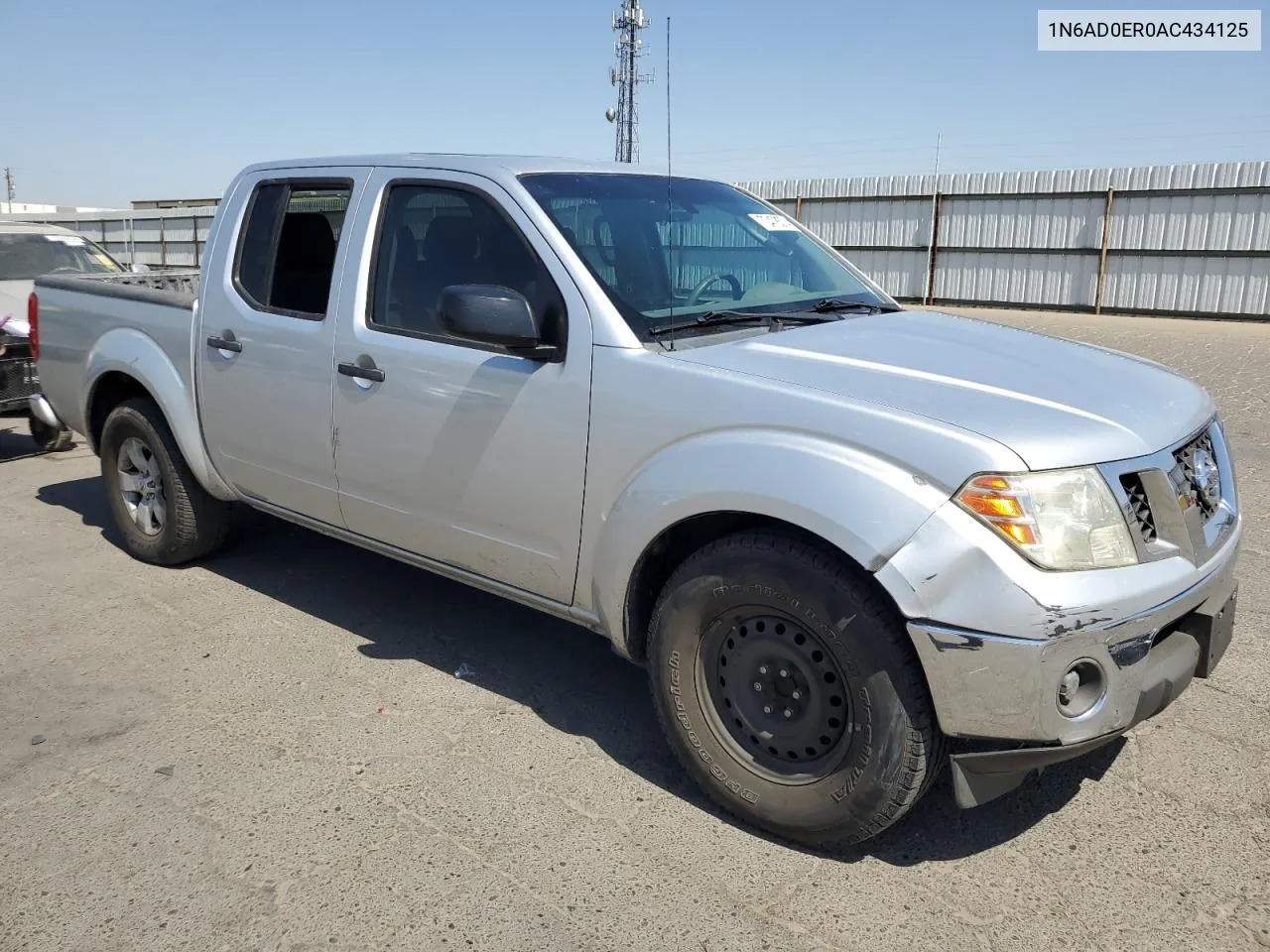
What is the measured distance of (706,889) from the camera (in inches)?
→ 108

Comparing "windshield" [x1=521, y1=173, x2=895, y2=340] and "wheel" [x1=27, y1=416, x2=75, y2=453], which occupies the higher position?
"windshield" [x1=521, y1=173, x2=895, y2=340]

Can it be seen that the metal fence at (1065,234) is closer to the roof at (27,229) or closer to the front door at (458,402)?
the roof at (27,229)

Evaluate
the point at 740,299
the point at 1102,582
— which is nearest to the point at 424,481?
the point at 740,299

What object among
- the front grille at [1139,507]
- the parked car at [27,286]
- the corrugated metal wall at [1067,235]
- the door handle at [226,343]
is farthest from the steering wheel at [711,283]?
the corrugated metal wall at [1067,235]

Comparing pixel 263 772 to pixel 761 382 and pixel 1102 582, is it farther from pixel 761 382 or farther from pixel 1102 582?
pixel 1102 582

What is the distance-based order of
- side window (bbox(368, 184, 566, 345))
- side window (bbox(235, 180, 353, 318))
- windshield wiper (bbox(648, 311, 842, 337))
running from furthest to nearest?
side window (bbox(235, 180, 353, 318))
side window (bbox(368, 184, 566, 345))
windshield wiper (bbox(648, 311, 842, 337))

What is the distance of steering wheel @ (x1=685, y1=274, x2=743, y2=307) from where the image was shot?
3500 millimetres

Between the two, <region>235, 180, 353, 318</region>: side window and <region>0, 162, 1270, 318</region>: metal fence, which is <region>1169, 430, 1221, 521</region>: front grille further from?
<region>0, 162, 1270, 318</region>: metal fence

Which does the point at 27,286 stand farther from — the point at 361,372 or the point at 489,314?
the point at 489,314

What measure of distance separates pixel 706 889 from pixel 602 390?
57.4 inches

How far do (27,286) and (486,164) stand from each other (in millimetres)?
7165

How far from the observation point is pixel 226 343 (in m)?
4.43

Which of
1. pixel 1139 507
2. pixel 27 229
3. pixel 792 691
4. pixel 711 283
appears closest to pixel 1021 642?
pixel 1139 507

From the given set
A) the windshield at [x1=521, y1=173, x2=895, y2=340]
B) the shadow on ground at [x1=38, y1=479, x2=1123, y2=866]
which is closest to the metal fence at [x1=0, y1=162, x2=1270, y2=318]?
the windshield at [x1=521, y1=173, x2=895, y2=340]
